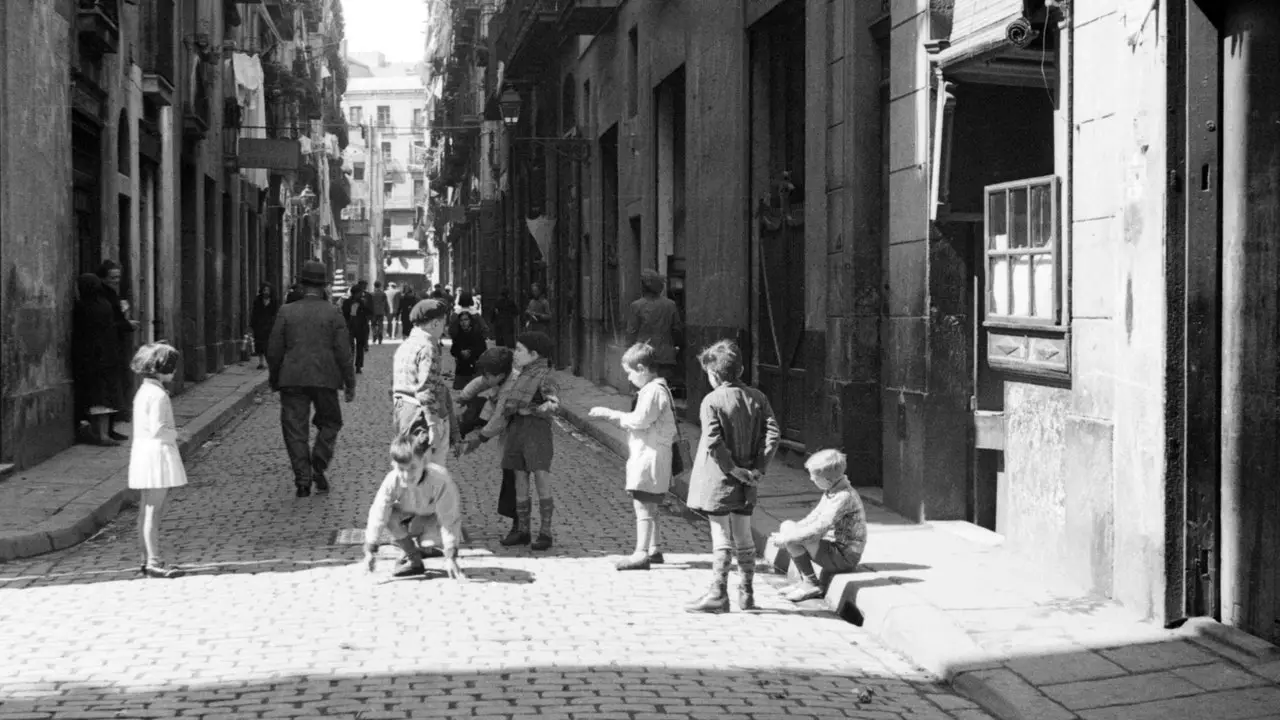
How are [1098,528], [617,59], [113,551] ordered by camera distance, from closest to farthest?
[1098,528], [113,551], [617,59]

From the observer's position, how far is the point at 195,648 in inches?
261

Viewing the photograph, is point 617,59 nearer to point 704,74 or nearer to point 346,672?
point 704,74

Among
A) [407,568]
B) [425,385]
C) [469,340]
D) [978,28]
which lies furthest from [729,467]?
[469,340]

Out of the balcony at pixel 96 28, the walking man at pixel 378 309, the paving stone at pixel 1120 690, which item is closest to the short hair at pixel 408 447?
the paving stone at pixel 1120 690

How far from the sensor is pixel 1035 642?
6438 mm

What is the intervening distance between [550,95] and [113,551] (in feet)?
73.2

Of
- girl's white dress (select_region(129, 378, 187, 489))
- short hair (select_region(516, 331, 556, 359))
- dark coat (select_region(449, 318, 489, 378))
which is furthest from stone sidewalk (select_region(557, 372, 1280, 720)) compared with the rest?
dark coat (select_region(449, 318, 489, 378))

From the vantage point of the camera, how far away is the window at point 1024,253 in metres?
7.90

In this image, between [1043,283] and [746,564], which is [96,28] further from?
[1043,283]

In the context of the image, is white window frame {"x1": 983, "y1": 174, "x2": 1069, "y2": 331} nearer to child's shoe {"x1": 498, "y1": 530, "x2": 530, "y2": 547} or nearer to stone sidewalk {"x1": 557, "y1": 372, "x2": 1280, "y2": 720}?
stone sidewalk {"x1": 557, "y1": 372, "x2": 1280, "y2": 720}

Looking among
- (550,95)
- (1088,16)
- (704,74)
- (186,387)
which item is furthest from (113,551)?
(550,95)

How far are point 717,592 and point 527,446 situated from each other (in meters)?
2.21

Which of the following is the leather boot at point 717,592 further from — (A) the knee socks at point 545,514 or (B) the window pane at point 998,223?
(B) the window pane at point 998,223

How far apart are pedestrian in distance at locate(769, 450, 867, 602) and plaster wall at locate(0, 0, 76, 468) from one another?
7.10 metres
